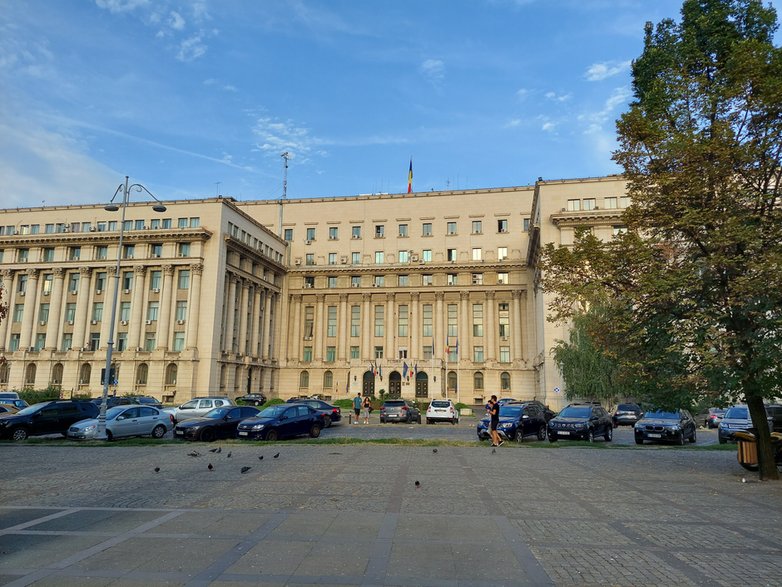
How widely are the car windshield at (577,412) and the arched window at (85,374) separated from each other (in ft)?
174

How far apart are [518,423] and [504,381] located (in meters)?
49.4

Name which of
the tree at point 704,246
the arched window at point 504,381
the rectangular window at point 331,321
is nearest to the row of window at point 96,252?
the rectangular window at point 331,321

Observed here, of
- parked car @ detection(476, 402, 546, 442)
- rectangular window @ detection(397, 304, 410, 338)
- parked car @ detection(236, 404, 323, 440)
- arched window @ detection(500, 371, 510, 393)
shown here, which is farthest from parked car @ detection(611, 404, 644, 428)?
rectangular window @ detection(397, 304, 410, 338)

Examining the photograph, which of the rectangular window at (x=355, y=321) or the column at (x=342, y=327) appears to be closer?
the column at (x=342, y=327)

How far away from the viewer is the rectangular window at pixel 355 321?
75375 millimetres

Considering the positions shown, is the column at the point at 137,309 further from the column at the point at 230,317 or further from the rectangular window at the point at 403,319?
the rectangular window at the point at 403,319

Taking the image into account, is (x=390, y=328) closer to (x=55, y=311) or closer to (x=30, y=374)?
(x=55, y=311)

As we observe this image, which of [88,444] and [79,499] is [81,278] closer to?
[88,444]

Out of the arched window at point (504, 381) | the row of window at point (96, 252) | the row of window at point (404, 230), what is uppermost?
the row of window at point (404, 230)

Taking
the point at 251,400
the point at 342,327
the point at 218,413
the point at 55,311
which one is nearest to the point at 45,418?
the point at 218,413

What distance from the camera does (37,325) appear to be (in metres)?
61.4

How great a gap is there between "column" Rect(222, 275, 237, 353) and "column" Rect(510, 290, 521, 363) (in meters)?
34.7

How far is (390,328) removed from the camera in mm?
74062

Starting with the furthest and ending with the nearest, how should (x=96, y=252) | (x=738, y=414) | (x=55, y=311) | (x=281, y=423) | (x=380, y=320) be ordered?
(x=380, y=320) → (x=96, y=252) → (x=55, y=311) → (x=738, y=414) → (x=281, y=423)
